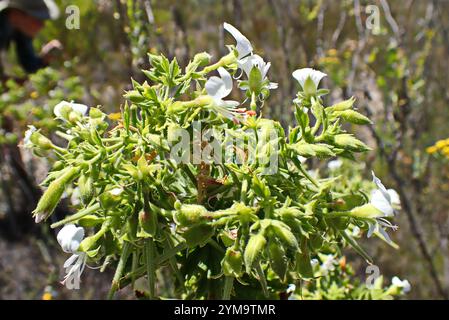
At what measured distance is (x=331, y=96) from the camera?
3410mm

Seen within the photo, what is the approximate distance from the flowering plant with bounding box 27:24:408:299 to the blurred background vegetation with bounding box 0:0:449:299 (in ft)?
3.80

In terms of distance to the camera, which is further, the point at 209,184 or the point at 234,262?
the point at 209,184

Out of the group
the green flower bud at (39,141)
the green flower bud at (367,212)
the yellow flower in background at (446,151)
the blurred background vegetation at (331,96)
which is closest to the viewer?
the green flower bud at (367,212)

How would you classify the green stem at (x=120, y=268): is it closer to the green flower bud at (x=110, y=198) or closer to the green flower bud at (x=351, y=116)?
the green flower bud at (x=110, y=198)

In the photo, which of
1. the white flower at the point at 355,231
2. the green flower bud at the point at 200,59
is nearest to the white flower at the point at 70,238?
the green flower bud at the point at 200,59

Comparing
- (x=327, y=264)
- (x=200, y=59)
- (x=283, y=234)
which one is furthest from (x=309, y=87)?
(x=327, y=264)

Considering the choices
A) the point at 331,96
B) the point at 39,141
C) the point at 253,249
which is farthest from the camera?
the point at 331,96

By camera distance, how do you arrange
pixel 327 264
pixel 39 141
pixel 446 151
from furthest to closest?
pixel 446 151 → pixel 327 264 → pixel 39 141

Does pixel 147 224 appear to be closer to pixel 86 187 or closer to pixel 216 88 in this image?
pixel 86 187

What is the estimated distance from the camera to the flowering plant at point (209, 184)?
31.9 inches

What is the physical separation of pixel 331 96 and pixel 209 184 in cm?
260

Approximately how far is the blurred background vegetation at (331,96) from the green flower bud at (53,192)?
4.03 feet

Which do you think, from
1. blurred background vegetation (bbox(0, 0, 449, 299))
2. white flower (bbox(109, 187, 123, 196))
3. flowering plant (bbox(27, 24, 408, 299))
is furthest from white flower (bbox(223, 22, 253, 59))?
blurred background vegetation (bbox(0, 0, 449, 299))

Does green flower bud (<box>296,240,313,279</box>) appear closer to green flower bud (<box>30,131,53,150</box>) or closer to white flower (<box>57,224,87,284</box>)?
white flower (<box>57,224,87,284</box>)
